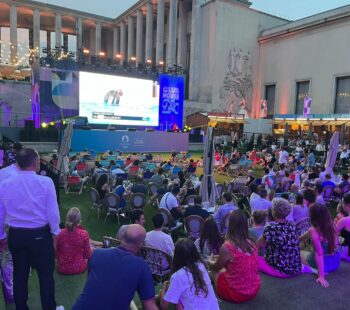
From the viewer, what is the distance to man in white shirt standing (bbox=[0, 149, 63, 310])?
329cm

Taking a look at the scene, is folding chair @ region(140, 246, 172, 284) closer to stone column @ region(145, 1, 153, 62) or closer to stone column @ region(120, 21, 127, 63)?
stone column @ region(145, 1, 153, 62)

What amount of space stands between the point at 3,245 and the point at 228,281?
271 centimetres

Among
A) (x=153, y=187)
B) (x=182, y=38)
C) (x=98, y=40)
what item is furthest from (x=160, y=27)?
(x=153, y=187)

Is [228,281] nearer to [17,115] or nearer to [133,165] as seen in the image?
[133,165]

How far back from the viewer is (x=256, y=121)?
124ft

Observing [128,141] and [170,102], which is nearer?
[128,141]

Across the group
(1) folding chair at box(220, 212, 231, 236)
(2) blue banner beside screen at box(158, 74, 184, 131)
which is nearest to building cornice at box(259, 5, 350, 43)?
(2) blue banner beside screen at box(158, 74, 184, 131)

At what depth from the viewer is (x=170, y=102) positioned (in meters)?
31.9

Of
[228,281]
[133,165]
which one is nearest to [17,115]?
[133,165]

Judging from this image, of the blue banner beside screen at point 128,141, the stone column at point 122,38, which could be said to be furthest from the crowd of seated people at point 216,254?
the stone column at point 122,38

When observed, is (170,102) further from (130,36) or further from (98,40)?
(98,40)

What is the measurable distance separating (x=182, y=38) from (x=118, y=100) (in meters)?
21.3

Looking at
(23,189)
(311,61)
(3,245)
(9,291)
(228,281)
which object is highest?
(311,61)

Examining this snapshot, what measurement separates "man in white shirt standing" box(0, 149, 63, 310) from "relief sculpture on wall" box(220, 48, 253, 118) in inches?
1583
